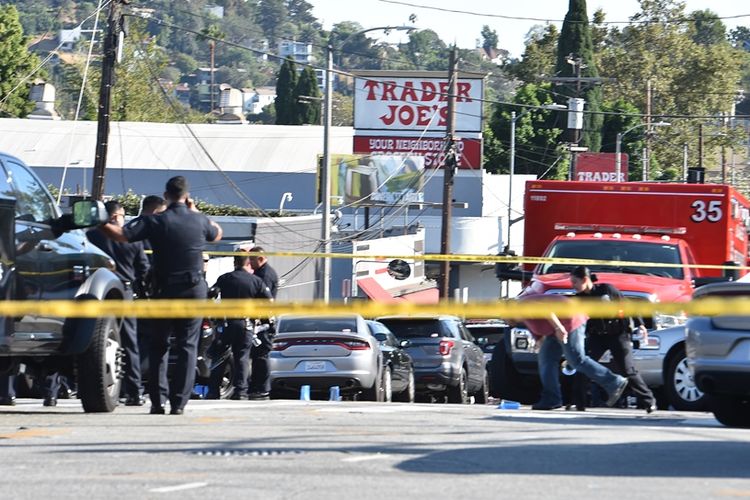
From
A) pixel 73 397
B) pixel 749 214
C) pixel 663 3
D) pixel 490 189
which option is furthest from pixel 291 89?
pixel 73 397

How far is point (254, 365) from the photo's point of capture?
17547 mm

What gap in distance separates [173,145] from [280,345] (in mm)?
63726

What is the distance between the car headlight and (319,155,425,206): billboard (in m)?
49.4

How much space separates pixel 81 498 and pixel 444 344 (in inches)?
584

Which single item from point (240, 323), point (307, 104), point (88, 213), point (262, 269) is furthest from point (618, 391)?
point (307, 104)

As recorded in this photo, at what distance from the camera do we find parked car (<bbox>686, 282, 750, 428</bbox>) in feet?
39.7

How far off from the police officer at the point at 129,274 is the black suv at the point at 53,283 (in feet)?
4.48

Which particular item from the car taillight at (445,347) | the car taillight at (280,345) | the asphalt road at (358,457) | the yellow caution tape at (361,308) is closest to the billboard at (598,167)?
the car taillight at (445,347)

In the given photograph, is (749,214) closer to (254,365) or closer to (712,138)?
(254,365)

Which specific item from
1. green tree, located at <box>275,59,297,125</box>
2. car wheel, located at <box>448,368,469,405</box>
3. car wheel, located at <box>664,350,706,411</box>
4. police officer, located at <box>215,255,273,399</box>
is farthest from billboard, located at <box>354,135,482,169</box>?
car wheel, located at <box>664,350,706,411</box>

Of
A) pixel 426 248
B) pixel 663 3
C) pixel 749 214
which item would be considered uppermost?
pixel 663 3

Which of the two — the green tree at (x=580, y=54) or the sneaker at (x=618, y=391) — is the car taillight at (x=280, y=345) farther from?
the green tree at (x=580, y=54)

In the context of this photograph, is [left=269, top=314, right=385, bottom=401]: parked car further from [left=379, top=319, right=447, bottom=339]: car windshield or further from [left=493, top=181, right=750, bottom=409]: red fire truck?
[left=379, top=319, right=447, bottom=339]: car windshield

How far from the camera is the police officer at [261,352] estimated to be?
56.7 feet
